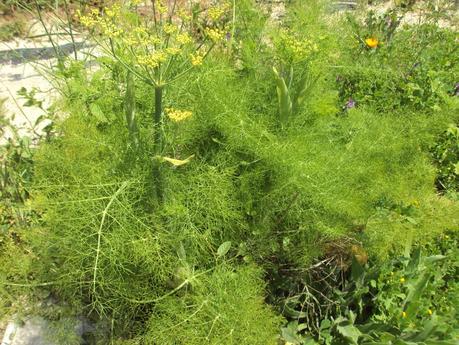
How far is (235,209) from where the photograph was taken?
1859 millimetres

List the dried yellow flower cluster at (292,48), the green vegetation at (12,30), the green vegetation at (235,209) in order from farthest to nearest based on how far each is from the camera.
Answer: the green vegetation at (12,30), the dried yellow flower cluster at (292,48), the green vegetation at (235,209)

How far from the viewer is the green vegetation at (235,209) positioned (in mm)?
1686

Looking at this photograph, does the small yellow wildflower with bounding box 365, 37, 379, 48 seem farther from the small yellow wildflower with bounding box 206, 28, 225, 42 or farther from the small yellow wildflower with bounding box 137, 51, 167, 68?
the small yellow wildflower with bounding box 137, 51, 167, 68

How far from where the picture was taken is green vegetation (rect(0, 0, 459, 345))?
1.69 m

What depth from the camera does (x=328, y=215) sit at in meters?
1.91

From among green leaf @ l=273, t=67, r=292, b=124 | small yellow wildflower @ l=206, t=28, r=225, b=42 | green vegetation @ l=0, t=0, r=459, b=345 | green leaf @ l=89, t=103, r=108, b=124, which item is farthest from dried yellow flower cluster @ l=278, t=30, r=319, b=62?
green leaf @ l=89, t=103, r=108, b=124

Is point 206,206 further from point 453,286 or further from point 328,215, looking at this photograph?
point 453,286

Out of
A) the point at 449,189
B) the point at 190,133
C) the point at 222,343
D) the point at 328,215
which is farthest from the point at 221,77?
the point at 449,189

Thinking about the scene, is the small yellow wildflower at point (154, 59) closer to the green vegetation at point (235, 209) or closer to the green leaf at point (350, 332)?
the green vegetation at point (235, 209)

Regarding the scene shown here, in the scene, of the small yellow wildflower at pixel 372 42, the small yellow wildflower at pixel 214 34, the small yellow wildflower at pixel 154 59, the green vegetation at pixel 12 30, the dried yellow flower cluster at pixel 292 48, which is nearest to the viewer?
the small yellow wildflower at pixel 154 59

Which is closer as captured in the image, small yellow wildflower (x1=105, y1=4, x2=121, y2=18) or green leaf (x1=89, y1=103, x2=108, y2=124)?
small yellow wildflower (x1=105, y1=4, x2=121, y2=18)

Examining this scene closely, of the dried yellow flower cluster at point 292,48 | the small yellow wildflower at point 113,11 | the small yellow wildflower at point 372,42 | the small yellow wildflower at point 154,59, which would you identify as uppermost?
the small yellow wildflower at point 113,11

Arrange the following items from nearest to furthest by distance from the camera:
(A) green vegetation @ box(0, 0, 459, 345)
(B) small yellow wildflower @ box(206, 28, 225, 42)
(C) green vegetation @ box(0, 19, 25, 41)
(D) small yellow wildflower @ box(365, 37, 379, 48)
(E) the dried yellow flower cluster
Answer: (B) small yellow wildflower @ box(206, 28, 225, 42)
(A) green vegetation @ box(0, 0, 459, 345)
(E) the dried yellow flower cluster
(D) small yellow wildflower @ box(365, 37, 379, 48)
(C) green vegetation @ box(0, 19, 25, 41)

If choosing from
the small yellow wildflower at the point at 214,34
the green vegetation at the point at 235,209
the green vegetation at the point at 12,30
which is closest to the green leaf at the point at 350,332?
the green vegetation at the point at 235,209
